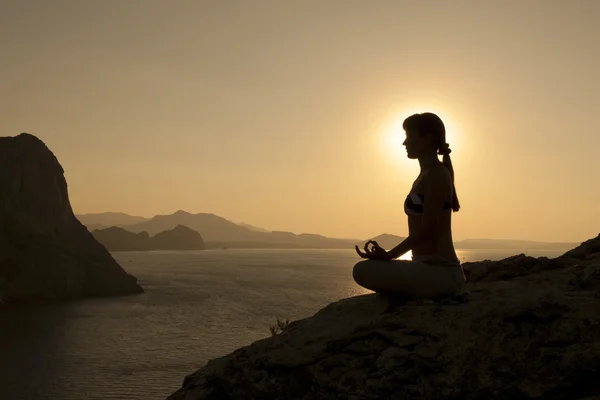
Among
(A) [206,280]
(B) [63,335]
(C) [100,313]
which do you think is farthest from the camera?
(A) [206,280]

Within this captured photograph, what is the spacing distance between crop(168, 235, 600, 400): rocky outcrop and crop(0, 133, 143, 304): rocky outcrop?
58.7 metres

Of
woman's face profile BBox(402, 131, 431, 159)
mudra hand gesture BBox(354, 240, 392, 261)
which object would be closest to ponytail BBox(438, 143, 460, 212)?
woman's face profile BBox(402, 131, 431, 159)

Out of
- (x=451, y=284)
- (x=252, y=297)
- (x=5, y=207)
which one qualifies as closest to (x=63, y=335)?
(x=5, y=207)

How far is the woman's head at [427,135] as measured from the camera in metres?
5.52

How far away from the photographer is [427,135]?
5.54 metres

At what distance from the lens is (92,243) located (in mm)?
65750

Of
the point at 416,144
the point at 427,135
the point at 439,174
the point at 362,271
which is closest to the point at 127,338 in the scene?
the point at 362,271

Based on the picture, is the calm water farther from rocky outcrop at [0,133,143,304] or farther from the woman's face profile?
the woman's face profile

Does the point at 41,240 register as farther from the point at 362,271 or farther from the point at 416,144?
the point at 416,144

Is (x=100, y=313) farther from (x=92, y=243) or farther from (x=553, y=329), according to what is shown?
(x=553, y=329)

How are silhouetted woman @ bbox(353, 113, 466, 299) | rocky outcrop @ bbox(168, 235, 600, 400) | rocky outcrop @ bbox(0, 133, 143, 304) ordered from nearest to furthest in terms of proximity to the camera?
rocky outcrop @ bbox(168, 235, 600, 400) < silhouetted woman @ bbox(353, 113, 466, 299) < rocky outcrop @ bbox(0, 133, 143, 304)

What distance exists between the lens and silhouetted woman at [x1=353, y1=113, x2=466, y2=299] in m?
5.20

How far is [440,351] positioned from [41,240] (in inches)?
2503

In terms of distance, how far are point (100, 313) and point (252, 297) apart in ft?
73.7
